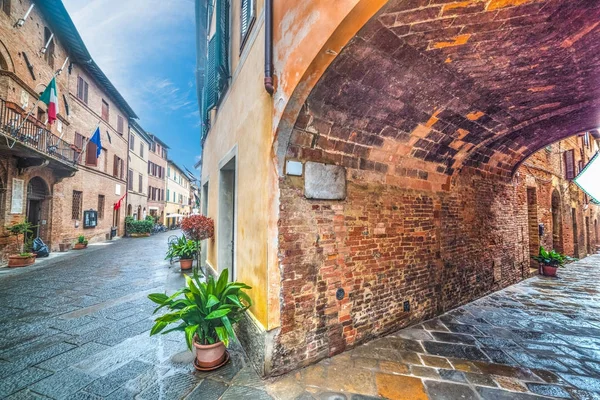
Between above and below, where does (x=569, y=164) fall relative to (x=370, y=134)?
above

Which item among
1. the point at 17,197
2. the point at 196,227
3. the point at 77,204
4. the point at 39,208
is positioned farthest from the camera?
the point at 77,204

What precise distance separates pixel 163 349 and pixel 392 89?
375 centimetres

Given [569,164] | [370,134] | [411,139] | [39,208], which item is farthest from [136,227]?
[569,164]

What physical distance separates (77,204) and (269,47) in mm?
14867

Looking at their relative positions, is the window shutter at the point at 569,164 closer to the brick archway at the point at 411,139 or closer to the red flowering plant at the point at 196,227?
the brick archway at the point at 411,139

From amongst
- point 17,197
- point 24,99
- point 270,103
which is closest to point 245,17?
point 270,103

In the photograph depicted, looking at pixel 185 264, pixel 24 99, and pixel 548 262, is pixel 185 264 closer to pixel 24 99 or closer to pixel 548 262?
pixel 24 99

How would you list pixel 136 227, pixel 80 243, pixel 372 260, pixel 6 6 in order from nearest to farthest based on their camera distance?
pixel 372 260
pixel 6 6
pixel 80 243
pixel 136 227

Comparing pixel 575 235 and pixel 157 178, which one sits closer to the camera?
pixel 575 235

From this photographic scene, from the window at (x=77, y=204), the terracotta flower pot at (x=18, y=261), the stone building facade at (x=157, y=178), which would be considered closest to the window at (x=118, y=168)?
the window at (x=77, y=204)

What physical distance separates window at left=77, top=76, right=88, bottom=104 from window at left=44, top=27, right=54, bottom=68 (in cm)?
233

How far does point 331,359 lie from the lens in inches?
107

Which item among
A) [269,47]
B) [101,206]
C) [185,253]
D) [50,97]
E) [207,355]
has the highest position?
[50,97]

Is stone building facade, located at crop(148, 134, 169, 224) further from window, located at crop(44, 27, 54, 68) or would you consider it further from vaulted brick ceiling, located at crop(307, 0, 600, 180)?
vaulted brick ceiling, located at crop(307, 0, 600, 180)
